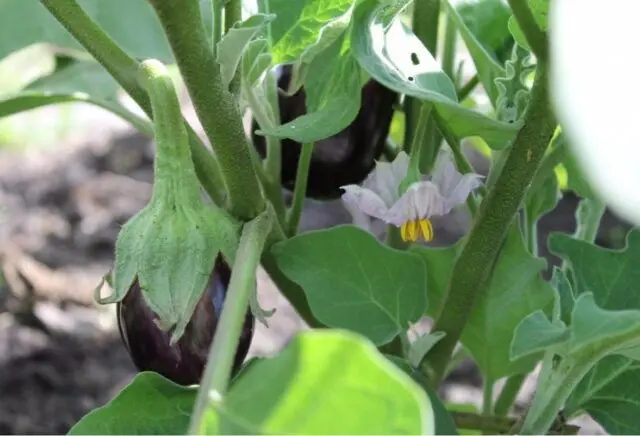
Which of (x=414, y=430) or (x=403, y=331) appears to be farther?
(x=403, y=331)

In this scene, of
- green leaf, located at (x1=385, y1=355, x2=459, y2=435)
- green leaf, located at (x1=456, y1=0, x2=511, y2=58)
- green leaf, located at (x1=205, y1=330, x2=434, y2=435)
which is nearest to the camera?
green leaf, located at (x1=205, y1=330, x2=434, y2=435)

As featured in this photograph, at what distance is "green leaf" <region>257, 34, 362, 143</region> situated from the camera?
401 millimetres

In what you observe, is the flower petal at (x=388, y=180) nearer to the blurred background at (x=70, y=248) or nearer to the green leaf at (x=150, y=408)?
the green leaf at (x=150, y=408)

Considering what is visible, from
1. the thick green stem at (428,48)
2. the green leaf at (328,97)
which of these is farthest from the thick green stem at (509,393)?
the green leaf at (328,97)

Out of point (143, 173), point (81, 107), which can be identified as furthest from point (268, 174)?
point (81, 107)

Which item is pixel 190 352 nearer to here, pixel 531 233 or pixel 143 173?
pixel 531 233

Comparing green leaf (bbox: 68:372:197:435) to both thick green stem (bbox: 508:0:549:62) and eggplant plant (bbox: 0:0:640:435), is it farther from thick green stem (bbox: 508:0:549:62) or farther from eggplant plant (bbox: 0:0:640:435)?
thick green stem (bbox: 508:0:549:62)

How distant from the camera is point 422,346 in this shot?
1.60ft

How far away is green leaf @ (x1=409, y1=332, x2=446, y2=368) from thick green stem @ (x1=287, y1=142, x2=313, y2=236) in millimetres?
84

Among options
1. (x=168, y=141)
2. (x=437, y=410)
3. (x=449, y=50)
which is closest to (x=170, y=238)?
(x=168, y=141)

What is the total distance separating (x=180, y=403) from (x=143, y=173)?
1.19 metres

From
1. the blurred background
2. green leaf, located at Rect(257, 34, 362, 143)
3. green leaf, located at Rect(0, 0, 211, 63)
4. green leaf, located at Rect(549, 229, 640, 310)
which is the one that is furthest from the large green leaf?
the blurred background

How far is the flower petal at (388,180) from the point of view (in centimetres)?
49

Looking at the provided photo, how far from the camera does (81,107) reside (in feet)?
5.94
